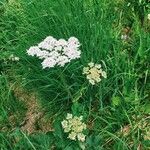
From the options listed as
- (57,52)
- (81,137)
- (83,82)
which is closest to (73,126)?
(81,137)

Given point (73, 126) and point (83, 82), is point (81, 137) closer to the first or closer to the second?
point (73, 126)

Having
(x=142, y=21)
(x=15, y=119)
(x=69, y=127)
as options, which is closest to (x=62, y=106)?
(x=15, y=119)

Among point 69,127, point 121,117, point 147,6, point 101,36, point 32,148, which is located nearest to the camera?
point 69,127

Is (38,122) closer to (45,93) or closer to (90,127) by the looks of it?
(45,93)

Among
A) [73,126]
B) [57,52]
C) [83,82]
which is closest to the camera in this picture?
[73,126]

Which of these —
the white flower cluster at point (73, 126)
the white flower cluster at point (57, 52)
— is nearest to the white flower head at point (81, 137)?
the white flower cluster at point (73, 126)

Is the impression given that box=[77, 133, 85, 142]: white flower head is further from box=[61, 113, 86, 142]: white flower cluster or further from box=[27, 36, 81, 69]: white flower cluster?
box=[27, 36, 81, 69]: white flower cluster

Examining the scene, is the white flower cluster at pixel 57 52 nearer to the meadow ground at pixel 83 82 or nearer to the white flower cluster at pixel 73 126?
the meadow ground at pixel 83 82

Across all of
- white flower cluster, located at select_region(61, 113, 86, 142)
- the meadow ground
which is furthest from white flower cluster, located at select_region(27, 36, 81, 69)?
white flower cluster, located at select_region(61, 113, 86, 142)
